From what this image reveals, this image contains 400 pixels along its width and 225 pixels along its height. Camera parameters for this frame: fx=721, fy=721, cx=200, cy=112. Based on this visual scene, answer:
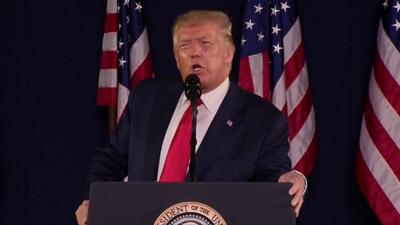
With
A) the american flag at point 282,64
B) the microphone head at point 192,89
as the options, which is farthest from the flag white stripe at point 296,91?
the microphone head at point 192,89

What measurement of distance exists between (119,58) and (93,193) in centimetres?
290

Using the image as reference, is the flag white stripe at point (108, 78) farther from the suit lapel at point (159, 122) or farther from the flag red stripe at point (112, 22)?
the suit lapel at point (159, 122)

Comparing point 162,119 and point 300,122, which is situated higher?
point 162,119

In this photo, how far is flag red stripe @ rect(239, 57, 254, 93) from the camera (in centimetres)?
443

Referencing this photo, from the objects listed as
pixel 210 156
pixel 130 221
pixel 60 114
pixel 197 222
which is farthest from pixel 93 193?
pixel 60 114

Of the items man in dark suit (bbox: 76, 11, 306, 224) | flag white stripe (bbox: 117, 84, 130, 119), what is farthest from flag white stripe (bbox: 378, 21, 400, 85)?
man in dark suit (bbox: 76, 11, 306, 224)

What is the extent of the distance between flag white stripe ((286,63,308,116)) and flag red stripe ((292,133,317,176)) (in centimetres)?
24

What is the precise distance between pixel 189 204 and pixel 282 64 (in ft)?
9.33

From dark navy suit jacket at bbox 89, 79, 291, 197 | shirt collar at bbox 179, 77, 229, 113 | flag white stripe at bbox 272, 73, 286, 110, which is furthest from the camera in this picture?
flag white stripe at bbox 272, 73, 286, 110

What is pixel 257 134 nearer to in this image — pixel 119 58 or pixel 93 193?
pixel 93 193

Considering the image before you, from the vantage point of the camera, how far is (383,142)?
425cm

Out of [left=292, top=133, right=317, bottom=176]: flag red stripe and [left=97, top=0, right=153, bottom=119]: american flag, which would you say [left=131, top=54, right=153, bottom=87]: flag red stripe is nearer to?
[left=97, top=0, right=153, bottom=119]: american flag

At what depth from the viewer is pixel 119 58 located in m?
4.55

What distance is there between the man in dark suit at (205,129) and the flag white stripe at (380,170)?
2.03m
